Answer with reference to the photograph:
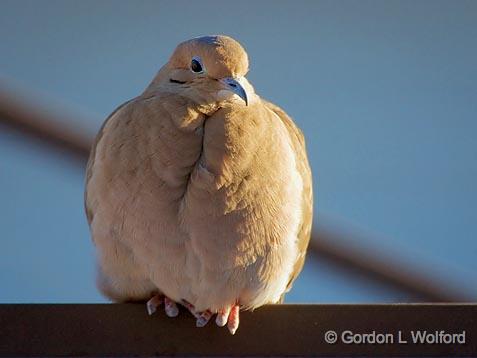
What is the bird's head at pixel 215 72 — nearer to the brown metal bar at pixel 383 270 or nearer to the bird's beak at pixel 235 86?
the bird's beak at pixel 235 86

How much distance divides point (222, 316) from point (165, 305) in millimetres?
125

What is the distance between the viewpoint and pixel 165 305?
9.57 ft

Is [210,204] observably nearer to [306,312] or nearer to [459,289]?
[306,312]

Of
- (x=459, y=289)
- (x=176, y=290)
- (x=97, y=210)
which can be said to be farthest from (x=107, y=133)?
(x=459, y=289)

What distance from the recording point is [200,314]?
292 centimetres

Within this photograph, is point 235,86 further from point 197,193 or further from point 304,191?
point 304,191

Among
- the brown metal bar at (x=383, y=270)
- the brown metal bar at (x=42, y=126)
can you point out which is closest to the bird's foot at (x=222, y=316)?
the brown metal bar at (x=383, y=270)

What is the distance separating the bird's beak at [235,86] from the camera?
2.96 metres

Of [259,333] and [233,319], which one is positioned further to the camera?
[233,319]

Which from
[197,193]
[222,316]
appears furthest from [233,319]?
[197,193]

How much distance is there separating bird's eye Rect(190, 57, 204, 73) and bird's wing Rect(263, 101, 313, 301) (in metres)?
0.27

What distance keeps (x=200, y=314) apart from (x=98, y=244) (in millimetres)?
283

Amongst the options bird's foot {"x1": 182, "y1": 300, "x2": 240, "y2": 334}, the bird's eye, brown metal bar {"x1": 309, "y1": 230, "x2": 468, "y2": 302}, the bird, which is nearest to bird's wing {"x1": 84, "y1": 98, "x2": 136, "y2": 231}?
the bird

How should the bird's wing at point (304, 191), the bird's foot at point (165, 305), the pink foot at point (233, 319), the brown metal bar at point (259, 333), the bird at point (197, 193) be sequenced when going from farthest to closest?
the bird's wing at point (304, 191) → the bird at point (197, 193) → the bird's foot at point (165, 305) → the pink foot at point (233, 319) → the brown metal bar at point (259, 333)
